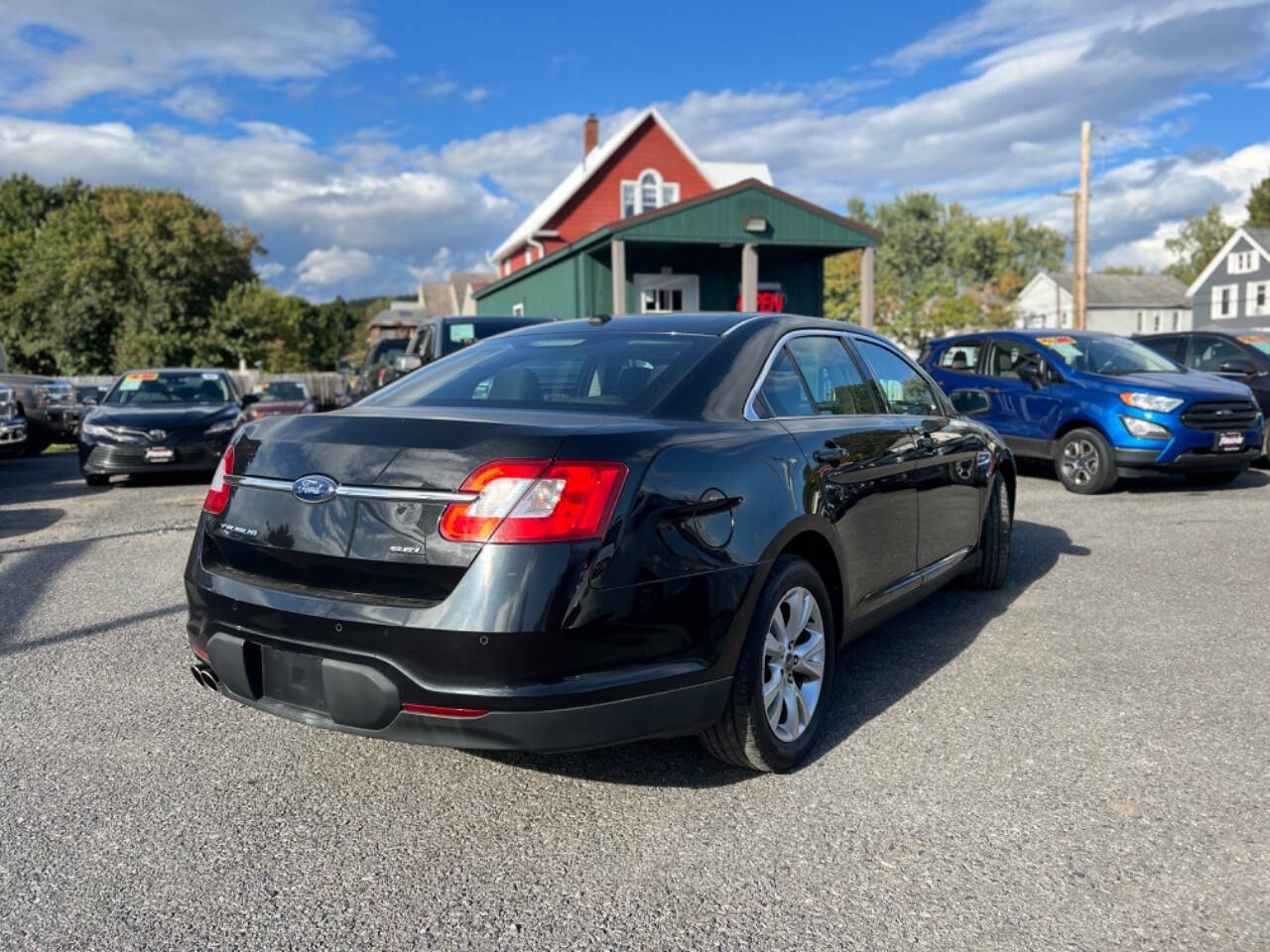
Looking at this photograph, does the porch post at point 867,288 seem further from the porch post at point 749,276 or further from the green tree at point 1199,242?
the green tree at point 1199,242

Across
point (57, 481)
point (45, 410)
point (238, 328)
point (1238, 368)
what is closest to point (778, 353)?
point (1238, 368)

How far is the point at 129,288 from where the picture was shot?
144ft

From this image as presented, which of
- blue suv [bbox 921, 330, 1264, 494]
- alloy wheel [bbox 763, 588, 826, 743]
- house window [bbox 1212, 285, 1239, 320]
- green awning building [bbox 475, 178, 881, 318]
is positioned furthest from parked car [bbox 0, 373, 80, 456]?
house window [bbox 1212, 285, 1239, 320]

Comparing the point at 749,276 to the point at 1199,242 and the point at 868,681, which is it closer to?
the point at 868,681

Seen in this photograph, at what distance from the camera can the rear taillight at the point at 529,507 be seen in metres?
2.76

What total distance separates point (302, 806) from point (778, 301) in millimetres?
23880

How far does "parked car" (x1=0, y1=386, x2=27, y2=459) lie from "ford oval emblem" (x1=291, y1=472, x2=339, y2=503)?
10346mm

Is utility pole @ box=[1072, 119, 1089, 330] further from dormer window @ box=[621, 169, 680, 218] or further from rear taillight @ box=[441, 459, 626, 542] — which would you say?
rear taillight @ box=[441, 459, 626, 542]

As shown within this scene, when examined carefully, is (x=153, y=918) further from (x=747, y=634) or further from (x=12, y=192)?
(x=12, y=192)

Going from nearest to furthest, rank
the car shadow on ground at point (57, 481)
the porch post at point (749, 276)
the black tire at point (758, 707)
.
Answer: the black tire at point (758, 707)
the car shadow on ground at point (57, 481)
the porch post at point (749, 276)

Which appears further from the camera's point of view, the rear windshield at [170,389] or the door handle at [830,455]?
the rear windshield at [170,389]

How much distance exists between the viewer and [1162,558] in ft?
22.5

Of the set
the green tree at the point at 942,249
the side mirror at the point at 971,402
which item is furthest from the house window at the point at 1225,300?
the side mirror at the point at 971,402

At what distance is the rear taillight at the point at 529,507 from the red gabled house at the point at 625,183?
30.0 m
